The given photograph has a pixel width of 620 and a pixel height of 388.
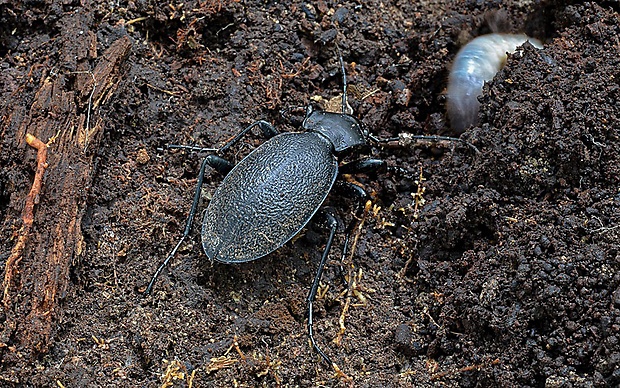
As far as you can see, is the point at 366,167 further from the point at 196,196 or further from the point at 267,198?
the point at 196,196

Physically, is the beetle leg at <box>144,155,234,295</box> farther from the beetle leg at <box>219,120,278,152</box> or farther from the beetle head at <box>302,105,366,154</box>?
the beetle head at <box>302,105,366,154</box>

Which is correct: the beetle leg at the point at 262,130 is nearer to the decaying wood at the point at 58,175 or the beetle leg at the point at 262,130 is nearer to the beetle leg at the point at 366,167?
the beetle leg at the point at 366,167

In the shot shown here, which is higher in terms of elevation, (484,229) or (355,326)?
(484,229)

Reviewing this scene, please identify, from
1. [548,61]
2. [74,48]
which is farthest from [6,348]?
[548,61]

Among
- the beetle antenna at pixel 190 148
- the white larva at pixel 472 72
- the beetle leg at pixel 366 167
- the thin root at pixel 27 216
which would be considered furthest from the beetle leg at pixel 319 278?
the thin root at pixel 27 216

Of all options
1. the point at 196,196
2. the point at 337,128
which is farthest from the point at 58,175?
the point at 337,128

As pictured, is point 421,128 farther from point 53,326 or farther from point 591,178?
point 53,326
